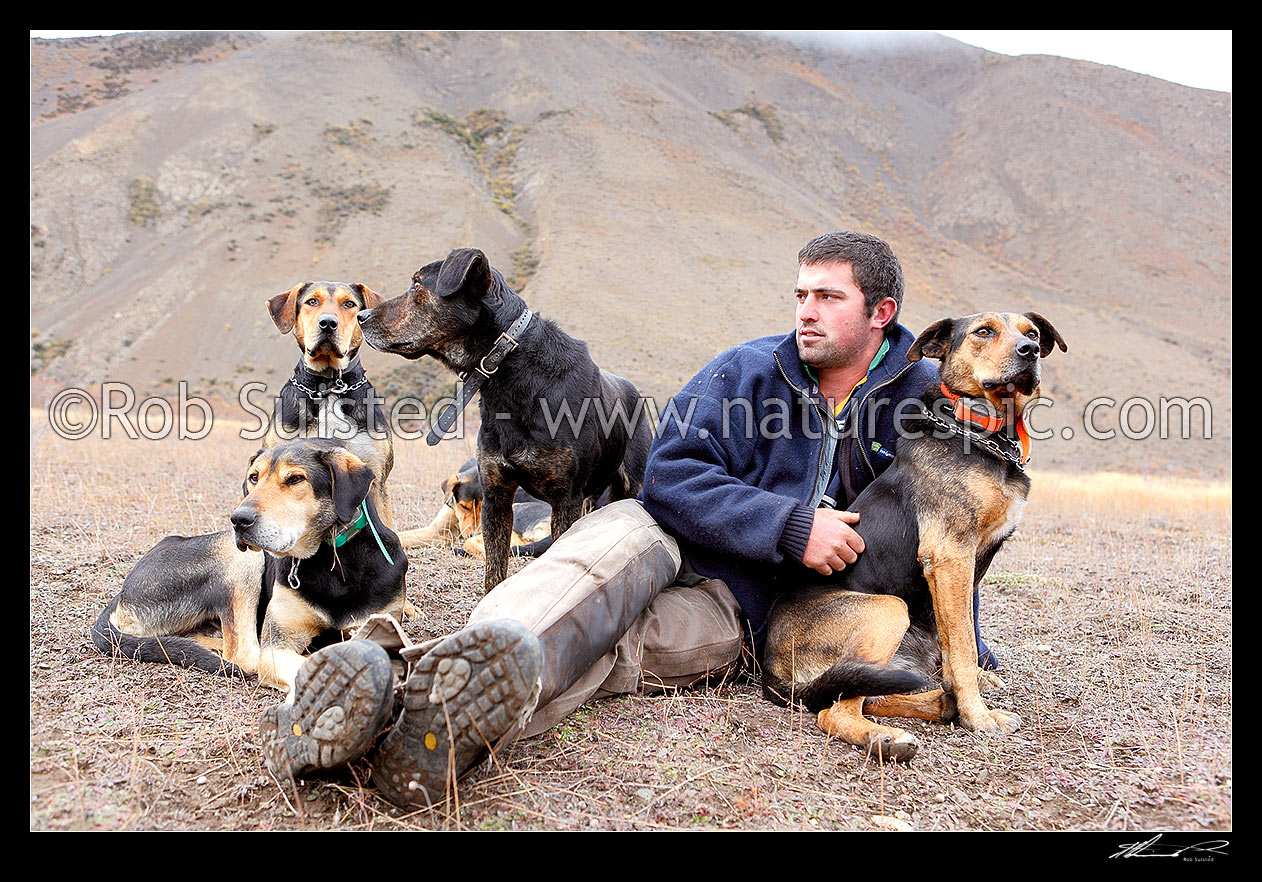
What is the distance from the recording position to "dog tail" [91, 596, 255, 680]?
4230 millimetres

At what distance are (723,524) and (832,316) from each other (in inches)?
46.2

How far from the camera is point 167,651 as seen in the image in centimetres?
428

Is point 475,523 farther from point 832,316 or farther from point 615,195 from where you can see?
point 615,195

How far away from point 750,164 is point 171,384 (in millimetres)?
44746

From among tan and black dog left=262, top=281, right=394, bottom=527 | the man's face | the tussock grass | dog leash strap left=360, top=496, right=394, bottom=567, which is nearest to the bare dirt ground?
dog leash strap left=360, top=496, right=394, bottom=567

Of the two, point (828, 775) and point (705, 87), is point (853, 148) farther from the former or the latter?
point (828, 775)

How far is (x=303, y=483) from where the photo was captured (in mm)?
4137

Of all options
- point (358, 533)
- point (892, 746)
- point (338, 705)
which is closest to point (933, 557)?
point (892, 746)

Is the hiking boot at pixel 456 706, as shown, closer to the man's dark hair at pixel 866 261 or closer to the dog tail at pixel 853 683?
the dog tail at pixel 853 683

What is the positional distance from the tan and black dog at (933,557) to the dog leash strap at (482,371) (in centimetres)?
223

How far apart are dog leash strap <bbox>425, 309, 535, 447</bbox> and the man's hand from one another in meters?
2.22

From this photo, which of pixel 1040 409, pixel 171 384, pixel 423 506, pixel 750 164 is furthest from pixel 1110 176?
pixel 423 506

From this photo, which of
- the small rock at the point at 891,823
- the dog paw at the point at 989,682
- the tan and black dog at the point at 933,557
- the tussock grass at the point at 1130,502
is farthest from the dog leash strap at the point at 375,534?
the tussock grass at the point at 1130,502

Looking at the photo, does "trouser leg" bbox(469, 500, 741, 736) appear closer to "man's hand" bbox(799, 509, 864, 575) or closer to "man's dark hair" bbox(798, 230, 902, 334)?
"man's hand" bbox(799, 509, 864, 575)
